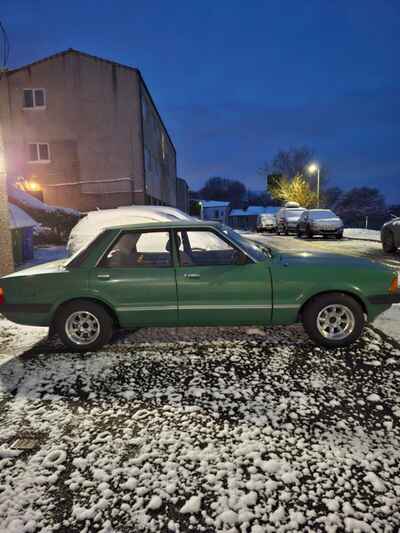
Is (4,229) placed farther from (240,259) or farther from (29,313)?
(240,259)

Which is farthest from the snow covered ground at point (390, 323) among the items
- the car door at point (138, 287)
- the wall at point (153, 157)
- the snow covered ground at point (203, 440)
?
the wall at point (153, 157)

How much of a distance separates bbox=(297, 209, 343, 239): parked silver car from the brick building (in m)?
11.2

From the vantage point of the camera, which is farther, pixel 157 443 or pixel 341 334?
pixel 341 334

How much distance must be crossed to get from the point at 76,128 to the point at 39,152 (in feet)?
9.61

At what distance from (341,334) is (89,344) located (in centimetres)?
296

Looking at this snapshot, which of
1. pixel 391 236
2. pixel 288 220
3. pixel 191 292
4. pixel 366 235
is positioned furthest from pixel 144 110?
pixel 191 292

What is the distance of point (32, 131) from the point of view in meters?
21.5

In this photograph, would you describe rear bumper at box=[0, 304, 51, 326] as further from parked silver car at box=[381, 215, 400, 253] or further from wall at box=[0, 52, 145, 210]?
wall at box=[0, 52, 145, 210]

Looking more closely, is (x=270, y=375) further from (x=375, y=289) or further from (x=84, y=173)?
(x=84, y=173)

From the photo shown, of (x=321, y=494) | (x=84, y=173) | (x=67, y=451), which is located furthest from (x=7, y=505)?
(x=84, y=173)

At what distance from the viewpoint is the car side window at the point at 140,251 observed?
3928mm

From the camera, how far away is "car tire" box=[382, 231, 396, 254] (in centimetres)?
1176

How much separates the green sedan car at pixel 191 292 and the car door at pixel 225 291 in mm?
11

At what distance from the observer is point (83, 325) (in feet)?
13.1
